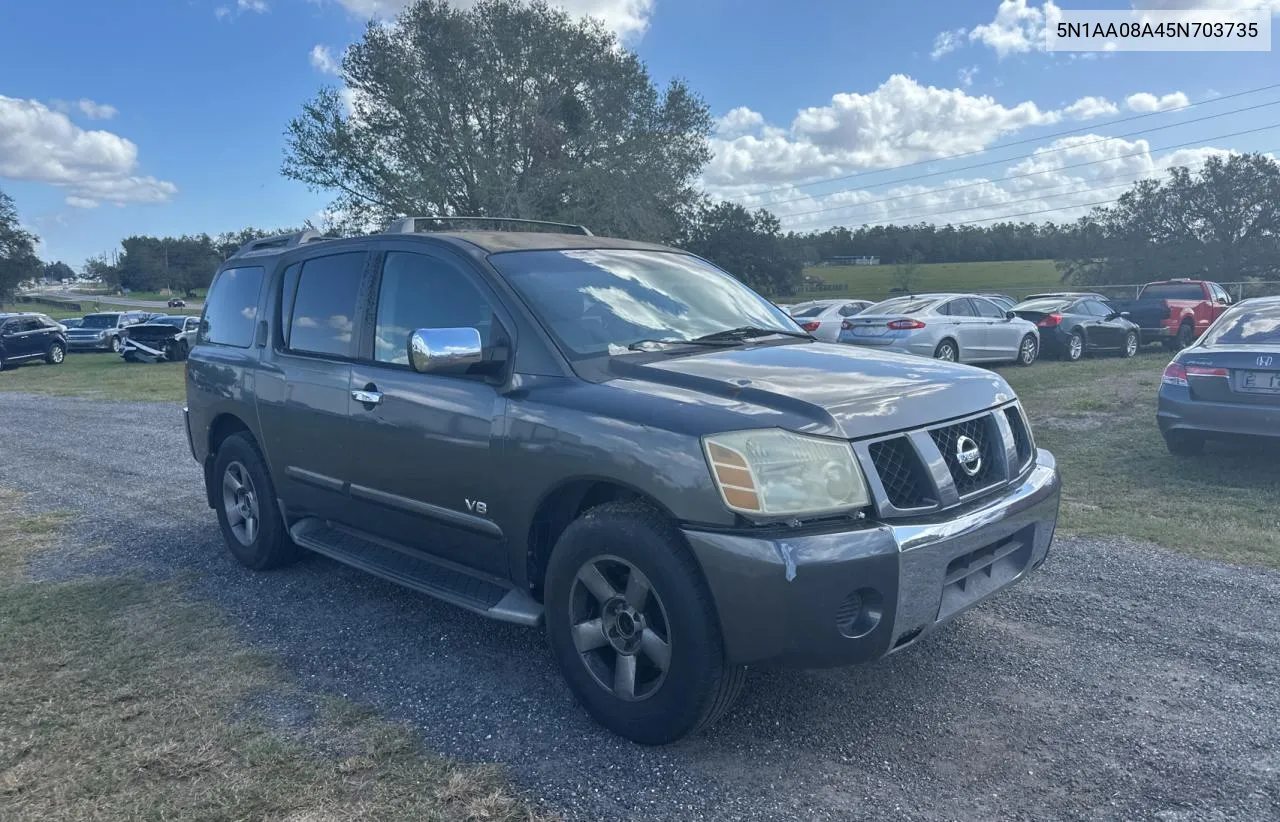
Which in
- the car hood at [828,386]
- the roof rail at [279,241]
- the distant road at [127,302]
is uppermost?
the distant road at [127,302]

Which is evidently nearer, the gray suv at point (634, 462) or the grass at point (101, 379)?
the gray suv at point (634, 462)

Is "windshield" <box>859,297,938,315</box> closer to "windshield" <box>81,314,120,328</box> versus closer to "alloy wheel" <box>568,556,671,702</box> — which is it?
"alloy wheel" <box>568,556,671,702</box>

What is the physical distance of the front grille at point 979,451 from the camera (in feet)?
11.1

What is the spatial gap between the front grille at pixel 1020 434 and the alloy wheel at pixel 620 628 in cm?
174

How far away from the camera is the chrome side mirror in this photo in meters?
3.58

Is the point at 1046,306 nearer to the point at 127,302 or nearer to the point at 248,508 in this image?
the point at 248,508

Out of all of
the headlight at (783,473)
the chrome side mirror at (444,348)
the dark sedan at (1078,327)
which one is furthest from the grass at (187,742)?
the dark sedan at (1078,327)

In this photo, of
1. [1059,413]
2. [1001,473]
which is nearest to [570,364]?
[1001,473]

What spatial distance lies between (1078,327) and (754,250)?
38.7 m

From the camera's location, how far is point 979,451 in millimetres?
3537

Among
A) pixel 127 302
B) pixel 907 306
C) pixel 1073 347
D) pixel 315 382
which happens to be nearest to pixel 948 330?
pixel 907 306

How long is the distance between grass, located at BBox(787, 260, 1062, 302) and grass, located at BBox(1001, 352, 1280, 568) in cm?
3098

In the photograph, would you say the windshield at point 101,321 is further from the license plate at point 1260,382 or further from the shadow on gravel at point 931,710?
the license plate at point 1260,382

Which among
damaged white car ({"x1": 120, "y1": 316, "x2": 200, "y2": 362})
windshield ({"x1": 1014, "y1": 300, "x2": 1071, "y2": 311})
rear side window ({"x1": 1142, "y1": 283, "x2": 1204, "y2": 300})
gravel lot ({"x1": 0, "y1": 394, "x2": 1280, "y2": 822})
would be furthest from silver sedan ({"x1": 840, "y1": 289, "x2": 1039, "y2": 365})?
damaged white car ({"x1": 120, "y1": 316, "x2": 200, "y2": 362})
